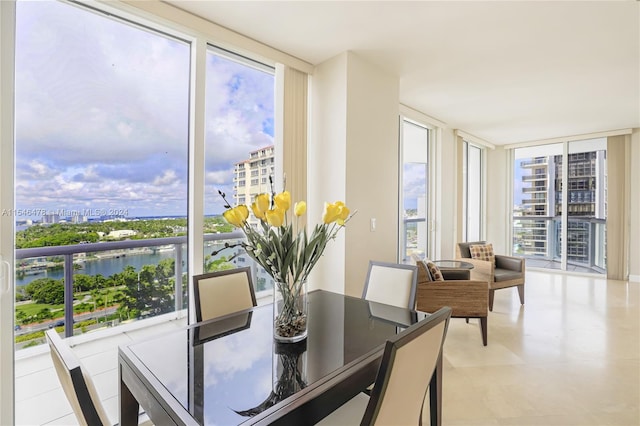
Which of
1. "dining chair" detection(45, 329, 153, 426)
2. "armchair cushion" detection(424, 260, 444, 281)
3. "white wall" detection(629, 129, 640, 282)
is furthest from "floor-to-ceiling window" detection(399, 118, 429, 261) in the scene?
"white wall" detection(629, 129, 640, 282)

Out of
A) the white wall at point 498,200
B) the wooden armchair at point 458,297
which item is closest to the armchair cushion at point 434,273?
the wooden armchair at point 458,297

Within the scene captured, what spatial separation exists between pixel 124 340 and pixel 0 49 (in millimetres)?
2133

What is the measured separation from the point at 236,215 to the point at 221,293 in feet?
2.81

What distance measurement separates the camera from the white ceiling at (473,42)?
87.5 inches

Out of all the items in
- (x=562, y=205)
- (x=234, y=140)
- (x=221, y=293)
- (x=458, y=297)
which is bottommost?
(x=458, y=297)

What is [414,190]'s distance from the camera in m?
4.73

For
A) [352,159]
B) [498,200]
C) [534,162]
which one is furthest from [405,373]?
[534,162]

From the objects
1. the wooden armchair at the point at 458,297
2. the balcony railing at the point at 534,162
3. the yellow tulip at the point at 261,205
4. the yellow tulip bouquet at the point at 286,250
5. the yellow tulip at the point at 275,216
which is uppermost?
the balcony railing at the point at 534,162

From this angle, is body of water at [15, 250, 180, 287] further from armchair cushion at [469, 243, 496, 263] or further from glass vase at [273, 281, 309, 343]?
armchair cushion at [469, 243, 496, 263]

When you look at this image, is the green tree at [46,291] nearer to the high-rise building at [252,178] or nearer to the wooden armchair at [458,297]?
the high-rise building at [252,178]

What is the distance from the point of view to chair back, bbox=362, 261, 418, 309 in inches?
79.4

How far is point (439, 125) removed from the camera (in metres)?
4.88

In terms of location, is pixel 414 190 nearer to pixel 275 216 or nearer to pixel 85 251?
pixel 275 216

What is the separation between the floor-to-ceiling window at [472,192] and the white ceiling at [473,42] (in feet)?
6.72
